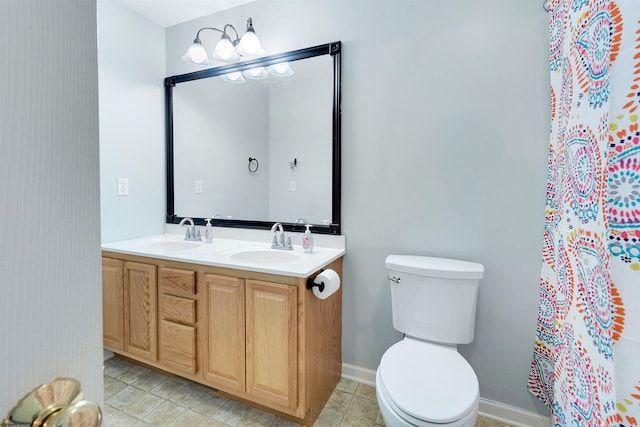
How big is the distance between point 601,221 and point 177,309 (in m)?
1.86

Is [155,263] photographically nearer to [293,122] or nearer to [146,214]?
[146,214]

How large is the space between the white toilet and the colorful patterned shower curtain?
327 millimetres

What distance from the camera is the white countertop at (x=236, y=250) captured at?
1.49 metres

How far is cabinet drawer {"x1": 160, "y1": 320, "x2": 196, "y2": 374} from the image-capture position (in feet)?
5.49

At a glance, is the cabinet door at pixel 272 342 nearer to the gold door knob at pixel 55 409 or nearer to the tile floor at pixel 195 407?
the tile floor at pixel 195 407

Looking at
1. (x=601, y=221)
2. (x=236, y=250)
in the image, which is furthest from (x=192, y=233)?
(x=601, y=221)

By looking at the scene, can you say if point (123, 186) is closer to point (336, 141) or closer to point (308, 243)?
point (308, 243)

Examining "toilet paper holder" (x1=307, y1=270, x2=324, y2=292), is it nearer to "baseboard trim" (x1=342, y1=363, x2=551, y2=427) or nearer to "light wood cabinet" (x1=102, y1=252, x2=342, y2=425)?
"light wood cabinet" (x1=102, y1=252, x2=342, y2=425)

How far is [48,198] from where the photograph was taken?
30 cm

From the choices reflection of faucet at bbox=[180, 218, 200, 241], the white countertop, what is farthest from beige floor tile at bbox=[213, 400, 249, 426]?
reflection of faucet at bbox=[180, 218, 200, 241]

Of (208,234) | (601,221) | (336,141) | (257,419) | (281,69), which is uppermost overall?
(281,69)

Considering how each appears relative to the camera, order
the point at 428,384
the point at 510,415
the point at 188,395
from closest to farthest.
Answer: the point at 428,384 < the point at 510,415 < the point at 188,395

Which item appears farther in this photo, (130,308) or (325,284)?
(130,308)

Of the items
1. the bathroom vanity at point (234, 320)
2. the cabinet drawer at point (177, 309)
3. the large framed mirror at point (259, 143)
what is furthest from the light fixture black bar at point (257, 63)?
the cabinet drawer at point (177, 309)
